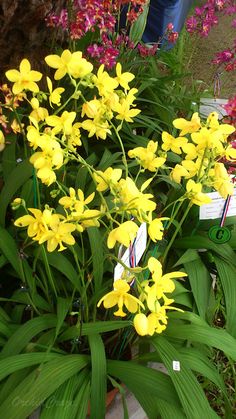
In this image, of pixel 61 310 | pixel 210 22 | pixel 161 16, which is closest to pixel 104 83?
pixel 61 310

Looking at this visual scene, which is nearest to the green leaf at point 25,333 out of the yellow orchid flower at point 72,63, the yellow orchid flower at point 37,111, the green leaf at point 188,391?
the green leaf at point 188,391

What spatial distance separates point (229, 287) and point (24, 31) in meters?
1.06

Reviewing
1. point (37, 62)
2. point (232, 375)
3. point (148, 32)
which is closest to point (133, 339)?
Result: point (232, 375)

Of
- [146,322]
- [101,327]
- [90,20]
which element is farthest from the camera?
[90,20]

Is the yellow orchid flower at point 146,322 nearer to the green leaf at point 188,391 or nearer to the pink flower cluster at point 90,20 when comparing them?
the green leaf at point 188,391

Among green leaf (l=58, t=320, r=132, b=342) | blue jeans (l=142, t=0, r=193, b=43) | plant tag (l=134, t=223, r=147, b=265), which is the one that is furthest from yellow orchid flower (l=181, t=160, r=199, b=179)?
blue jeans (l=142, t=0, r=193, b=43)

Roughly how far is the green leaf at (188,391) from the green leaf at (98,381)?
14 cm

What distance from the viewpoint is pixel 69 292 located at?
4.18 feet

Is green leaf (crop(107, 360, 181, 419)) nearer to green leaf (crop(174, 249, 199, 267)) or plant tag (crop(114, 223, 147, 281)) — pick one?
plant tag (crop(114, 223, 147, 281))

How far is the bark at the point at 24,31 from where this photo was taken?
4.47 feet

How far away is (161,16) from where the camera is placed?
3086 mm

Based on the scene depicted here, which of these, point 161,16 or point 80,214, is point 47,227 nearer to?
point 80,214

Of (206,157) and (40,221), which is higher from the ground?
(206,157)

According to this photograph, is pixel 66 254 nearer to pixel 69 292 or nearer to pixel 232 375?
pixel 69 292
